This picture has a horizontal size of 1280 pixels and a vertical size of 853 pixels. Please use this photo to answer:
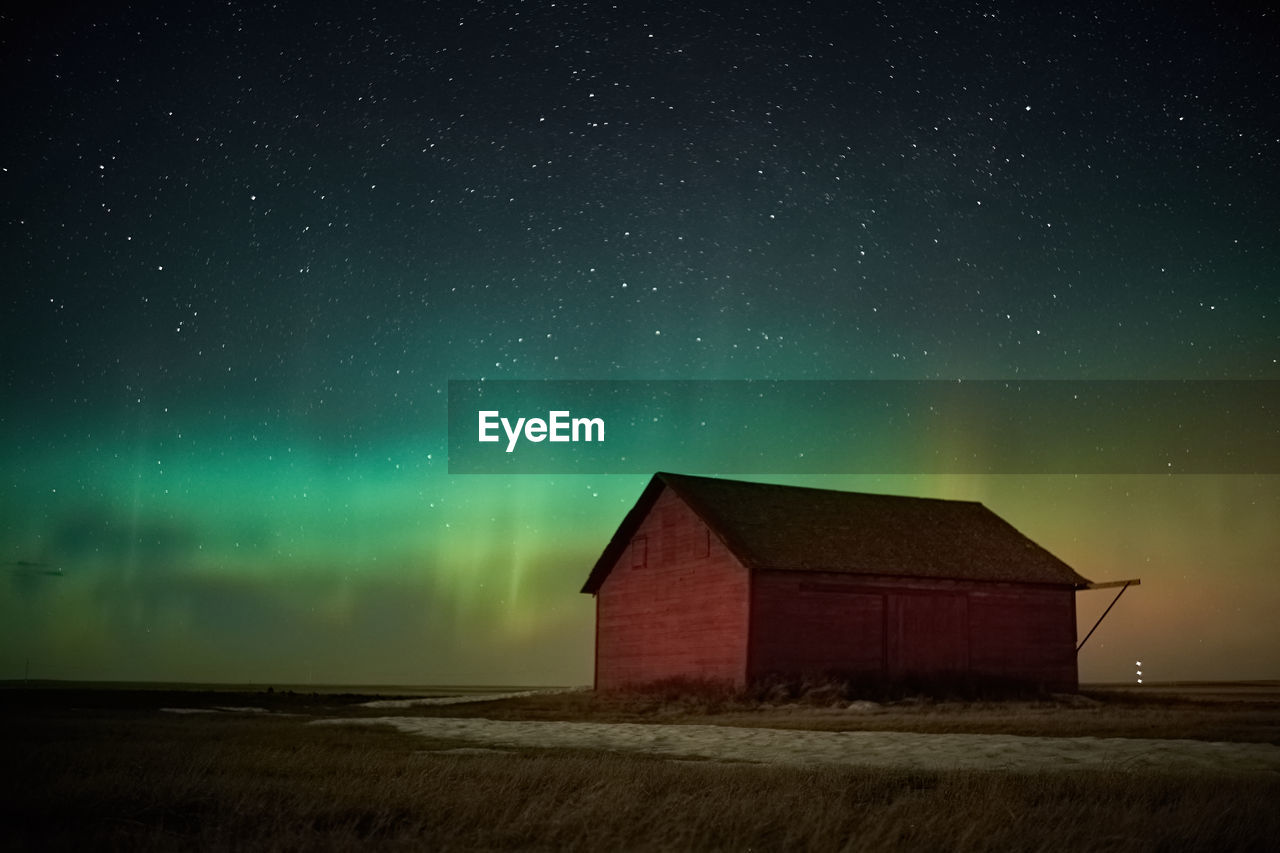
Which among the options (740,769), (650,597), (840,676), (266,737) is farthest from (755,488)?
(740,769)

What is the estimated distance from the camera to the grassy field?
1003 cm

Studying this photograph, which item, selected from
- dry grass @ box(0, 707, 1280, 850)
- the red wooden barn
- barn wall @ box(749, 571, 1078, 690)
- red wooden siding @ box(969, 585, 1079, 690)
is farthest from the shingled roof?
dry grass @ box(0, 707, 1280, 850)

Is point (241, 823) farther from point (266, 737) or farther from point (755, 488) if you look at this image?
point (755, 488)

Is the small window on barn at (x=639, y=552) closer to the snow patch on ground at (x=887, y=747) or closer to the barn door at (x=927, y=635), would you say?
the barn door at (x=927, y=635)

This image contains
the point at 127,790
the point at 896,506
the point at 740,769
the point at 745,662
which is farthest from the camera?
the point at 896,506

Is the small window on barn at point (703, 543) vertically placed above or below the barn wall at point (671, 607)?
above

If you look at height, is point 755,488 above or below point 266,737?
above

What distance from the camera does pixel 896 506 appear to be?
42.8 metres

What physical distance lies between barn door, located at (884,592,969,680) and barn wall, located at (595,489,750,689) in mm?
4919

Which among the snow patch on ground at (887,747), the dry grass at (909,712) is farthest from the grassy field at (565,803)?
the dry grass at (909,712)

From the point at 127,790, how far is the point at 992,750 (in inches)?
467

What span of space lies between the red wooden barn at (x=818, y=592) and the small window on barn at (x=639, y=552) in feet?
0.21

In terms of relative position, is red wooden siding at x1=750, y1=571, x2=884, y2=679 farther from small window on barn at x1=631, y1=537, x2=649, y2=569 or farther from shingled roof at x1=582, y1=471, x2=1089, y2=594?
small window on barn at x1=631, y1=537, x2=649, y2=569

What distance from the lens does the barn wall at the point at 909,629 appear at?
34469mm
